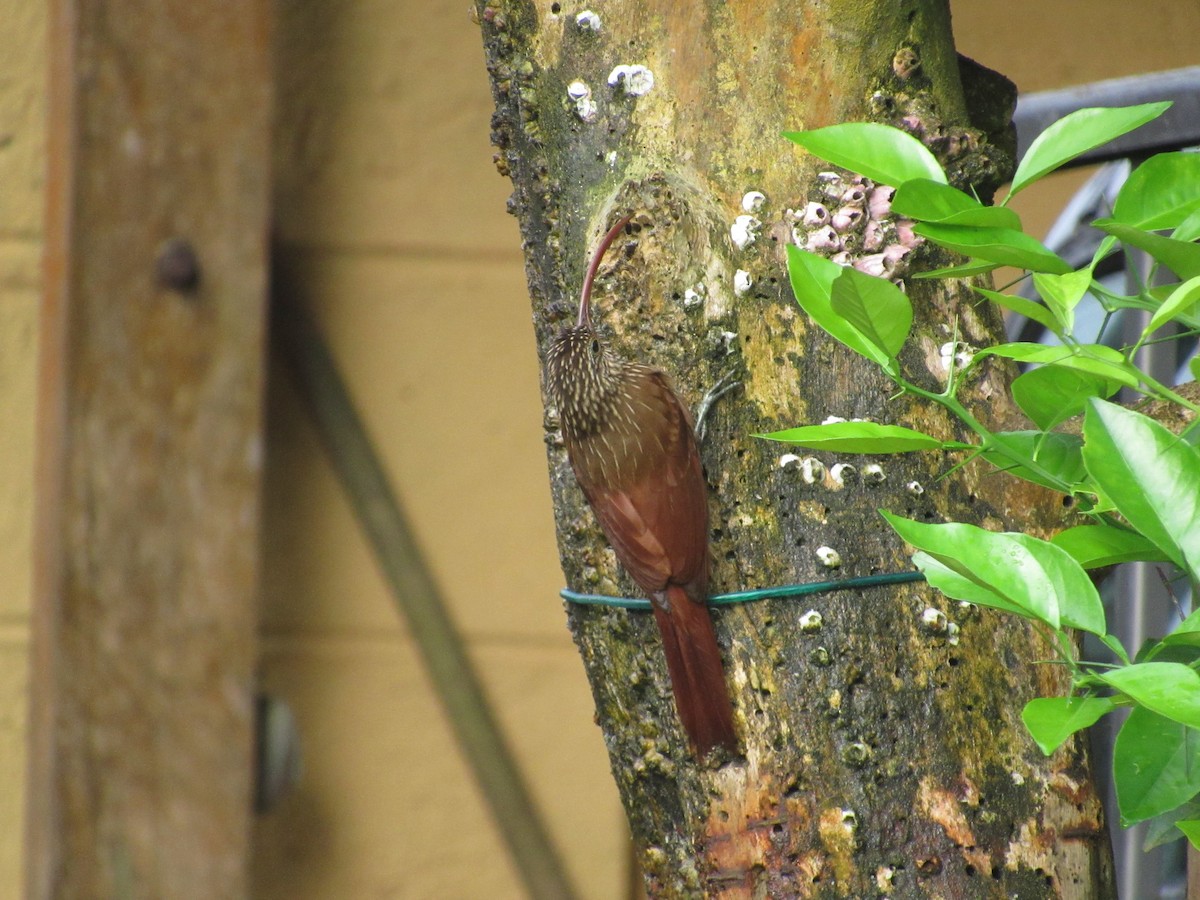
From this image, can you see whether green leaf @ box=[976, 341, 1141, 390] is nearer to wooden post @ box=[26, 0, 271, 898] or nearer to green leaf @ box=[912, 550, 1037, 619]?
green leaf @ box=[912, 550, 1037, 619]

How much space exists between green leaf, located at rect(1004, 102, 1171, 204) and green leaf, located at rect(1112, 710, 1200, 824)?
32 centimetres

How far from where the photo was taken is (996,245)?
0.71 meters

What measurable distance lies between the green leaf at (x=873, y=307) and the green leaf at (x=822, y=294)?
0.01 meters

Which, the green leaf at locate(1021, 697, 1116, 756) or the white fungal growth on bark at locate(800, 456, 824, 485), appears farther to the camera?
the white fungal growth on bark at locate(800, 456, 824, 485)

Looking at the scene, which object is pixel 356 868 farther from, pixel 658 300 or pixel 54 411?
pixel 658 300

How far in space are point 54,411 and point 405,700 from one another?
0.92m

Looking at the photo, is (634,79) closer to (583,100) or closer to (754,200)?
(583,100)

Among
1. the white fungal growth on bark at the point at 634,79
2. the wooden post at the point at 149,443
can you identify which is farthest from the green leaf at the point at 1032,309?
the wooden post at the point at 149,443

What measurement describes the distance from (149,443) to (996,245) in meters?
1.67

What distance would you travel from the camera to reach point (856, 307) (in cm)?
74

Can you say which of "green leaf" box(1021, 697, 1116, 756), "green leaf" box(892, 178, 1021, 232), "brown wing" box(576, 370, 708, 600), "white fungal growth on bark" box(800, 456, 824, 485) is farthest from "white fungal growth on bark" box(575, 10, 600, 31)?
"green leaf" box(1021, 697, 1116, 756)

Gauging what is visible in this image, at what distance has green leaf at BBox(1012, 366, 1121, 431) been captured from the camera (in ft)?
2.60

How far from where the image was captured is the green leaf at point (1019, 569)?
0.67 m

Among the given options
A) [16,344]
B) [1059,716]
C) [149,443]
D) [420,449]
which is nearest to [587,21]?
[1059,716]
